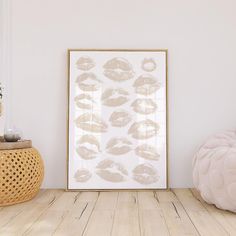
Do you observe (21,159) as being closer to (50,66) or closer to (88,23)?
(50,66)

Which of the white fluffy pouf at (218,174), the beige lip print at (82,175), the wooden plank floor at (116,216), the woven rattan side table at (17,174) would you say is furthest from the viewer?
the beige lip print at (82,175)

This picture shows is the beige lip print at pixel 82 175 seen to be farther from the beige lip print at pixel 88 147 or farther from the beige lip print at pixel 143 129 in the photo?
→ the beige lip print at pixel 143 129

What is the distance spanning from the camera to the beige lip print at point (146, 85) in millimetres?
2688

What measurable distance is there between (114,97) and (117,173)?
2.05ft

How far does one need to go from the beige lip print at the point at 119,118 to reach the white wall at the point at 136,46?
367mm

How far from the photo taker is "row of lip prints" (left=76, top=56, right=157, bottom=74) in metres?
2.69

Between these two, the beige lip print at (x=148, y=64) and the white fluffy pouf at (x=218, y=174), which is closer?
the white fluffy pouf at (x=218, y=174)

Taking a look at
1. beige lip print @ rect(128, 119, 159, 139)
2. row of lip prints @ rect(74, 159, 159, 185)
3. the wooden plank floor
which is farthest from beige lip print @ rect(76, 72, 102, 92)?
the wooden plank floor

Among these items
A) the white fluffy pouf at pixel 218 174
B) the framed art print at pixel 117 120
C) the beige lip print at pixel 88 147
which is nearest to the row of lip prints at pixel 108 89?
the framed art print at pixel 117 120

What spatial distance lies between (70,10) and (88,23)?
0.62 feet

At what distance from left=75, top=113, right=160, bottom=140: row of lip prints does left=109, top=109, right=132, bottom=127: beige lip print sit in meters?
0.06

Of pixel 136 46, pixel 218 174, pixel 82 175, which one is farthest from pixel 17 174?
pixel 136 46

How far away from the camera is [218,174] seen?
1.99 metres

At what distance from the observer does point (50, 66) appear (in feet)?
8.94
